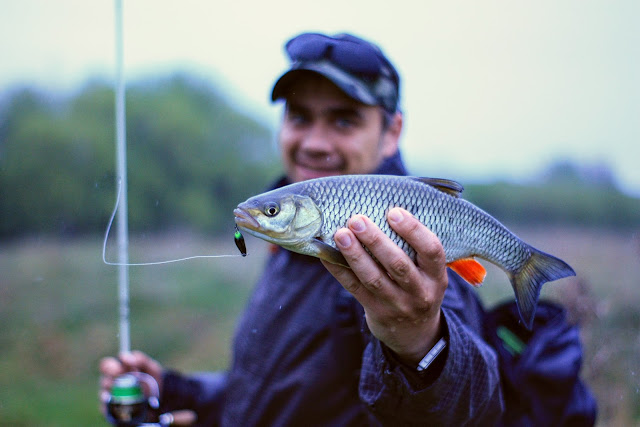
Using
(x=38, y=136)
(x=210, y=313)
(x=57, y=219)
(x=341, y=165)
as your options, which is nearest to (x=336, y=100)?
(x=341, y=165)

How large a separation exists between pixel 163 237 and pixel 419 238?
223cm

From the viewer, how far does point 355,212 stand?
45.8 inches

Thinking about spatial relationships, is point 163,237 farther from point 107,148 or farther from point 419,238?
point 419,238

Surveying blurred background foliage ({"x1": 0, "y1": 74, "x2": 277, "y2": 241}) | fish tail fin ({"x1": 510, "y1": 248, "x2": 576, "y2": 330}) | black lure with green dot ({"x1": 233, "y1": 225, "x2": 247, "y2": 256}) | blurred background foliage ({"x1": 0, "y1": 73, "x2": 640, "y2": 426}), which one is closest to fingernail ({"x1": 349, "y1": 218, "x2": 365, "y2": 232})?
black lure with green dot ({"x1": 233, "y1": 225, "x2": 247, "y2": 256})

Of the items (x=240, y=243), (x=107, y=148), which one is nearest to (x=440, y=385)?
(x=240, y=243)

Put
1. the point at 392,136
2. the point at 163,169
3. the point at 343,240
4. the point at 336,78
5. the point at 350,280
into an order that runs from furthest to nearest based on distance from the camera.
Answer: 1. the point at 163,169
2. the point at 392,136
3. the point at 336,78
4. the point at 350,280
5. the point at 343,240

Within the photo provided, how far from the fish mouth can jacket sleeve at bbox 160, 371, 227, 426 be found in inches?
72.9

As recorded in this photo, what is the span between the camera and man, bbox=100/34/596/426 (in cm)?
122

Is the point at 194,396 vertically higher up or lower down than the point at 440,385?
lower down

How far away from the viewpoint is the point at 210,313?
23.3 ft

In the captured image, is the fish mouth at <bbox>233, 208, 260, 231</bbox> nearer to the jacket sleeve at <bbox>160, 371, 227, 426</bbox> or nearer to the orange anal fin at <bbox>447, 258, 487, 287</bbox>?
the orange anal fin at <bbox>447, 258, 487, 287</bbox>

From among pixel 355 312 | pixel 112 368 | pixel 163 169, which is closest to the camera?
pixel 355 312

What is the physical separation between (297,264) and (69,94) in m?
4.17

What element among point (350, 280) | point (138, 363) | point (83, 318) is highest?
→ point (350, 280)
